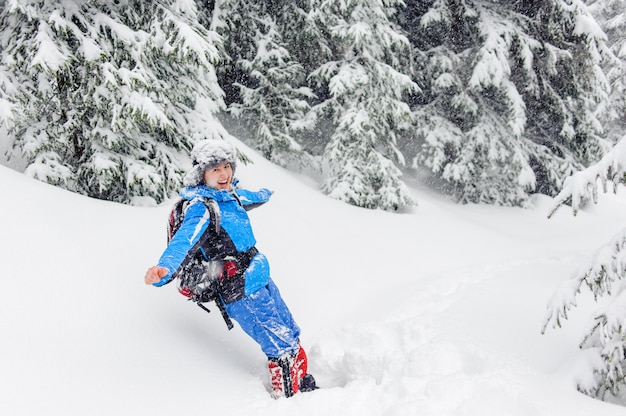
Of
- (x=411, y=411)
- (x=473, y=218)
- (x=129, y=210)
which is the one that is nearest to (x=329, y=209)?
(x=129, y=210)

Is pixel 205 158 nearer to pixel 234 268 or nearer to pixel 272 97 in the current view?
pixel 234 268

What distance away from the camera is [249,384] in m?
3.67

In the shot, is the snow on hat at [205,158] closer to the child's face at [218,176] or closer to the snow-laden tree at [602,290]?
the child's face at [218,176]

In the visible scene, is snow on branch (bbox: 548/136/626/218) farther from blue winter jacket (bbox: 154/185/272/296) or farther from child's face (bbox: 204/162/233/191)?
child's face (bbox: 204/162/233/191)

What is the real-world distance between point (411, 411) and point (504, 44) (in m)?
10.4

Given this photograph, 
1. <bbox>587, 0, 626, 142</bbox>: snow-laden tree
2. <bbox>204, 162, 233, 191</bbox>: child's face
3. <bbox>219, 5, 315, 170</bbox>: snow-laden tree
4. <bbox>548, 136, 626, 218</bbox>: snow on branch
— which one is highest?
<bbox>587, 0, 626, 142</bbox>: snow-laden tree

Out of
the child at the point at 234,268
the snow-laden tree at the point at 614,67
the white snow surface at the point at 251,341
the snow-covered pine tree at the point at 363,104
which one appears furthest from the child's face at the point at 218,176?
the snow-laden tree at the point at 614,67

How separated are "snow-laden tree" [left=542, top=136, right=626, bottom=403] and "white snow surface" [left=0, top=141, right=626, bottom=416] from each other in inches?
5.7

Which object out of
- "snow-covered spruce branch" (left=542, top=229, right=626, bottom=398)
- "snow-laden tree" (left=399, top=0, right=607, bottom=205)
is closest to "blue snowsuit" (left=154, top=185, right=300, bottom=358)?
"snow-covered spruce branch" (left=542, top=229, right=626, bottom=398)

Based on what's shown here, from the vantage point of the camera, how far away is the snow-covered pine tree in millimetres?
9422

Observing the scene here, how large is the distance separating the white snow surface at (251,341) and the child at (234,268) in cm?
26

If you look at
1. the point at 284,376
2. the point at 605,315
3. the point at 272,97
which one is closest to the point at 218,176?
the point at 284,376

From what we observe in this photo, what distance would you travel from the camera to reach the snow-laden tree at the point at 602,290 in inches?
114

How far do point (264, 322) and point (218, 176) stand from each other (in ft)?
4.02
